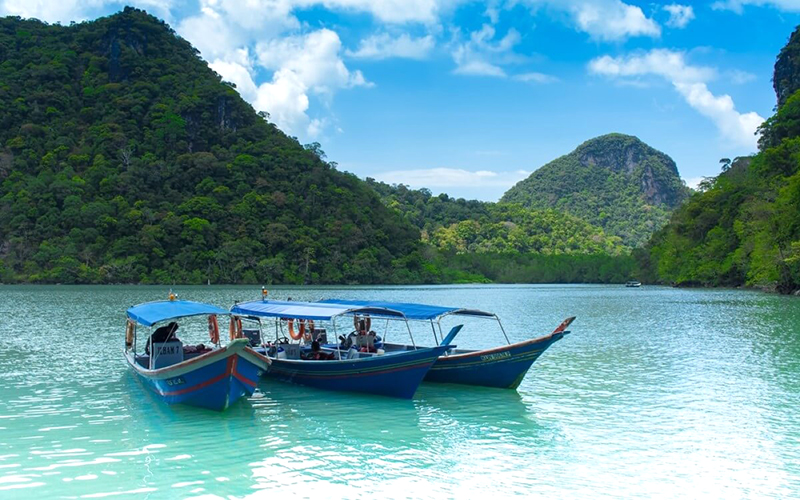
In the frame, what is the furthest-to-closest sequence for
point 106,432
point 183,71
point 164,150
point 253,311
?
point 183,71 → point 164,150 → point 253,311 → point 106,432

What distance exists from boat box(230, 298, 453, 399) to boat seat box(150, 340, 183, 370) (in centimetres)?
235

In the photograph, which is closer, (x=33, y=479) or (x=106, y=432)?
(x=33, y=479)

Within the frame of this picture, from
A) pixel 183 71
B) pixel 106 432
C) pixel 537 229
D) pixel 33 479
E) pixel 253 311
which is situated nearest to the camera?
pixel 33 479

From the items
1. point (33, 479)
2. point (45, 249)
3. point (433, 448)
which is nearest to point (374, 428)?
point (433, 448)

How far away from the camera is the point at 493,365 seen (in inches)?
716

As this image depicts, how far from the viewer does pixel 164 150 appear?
4493 inches

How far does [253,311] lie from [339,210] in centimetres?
10206

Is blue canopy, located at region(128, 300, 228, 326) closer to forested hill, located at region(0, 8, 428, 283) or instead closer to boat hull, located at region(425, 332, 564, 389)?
boat hull, located at region(425, 332, 564, 389)

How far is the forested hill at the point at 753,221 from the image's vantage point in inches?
2452

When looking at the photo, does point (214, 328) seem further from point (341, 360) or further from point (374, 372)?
point (374, 372)

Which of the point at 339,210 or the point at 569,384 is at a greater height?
the point at 339,210

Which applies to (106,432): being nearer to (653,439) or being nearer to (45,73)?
(653,439)

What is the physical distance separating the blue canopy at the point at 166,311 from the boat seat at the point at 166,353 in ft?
2.48

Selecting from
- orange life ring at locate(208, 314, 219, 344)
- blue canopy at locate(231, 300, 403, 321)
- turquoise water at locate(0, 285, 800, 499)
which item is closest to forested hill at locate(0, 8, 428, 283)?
turquoise water at locate(0, 285, 800, 499)
